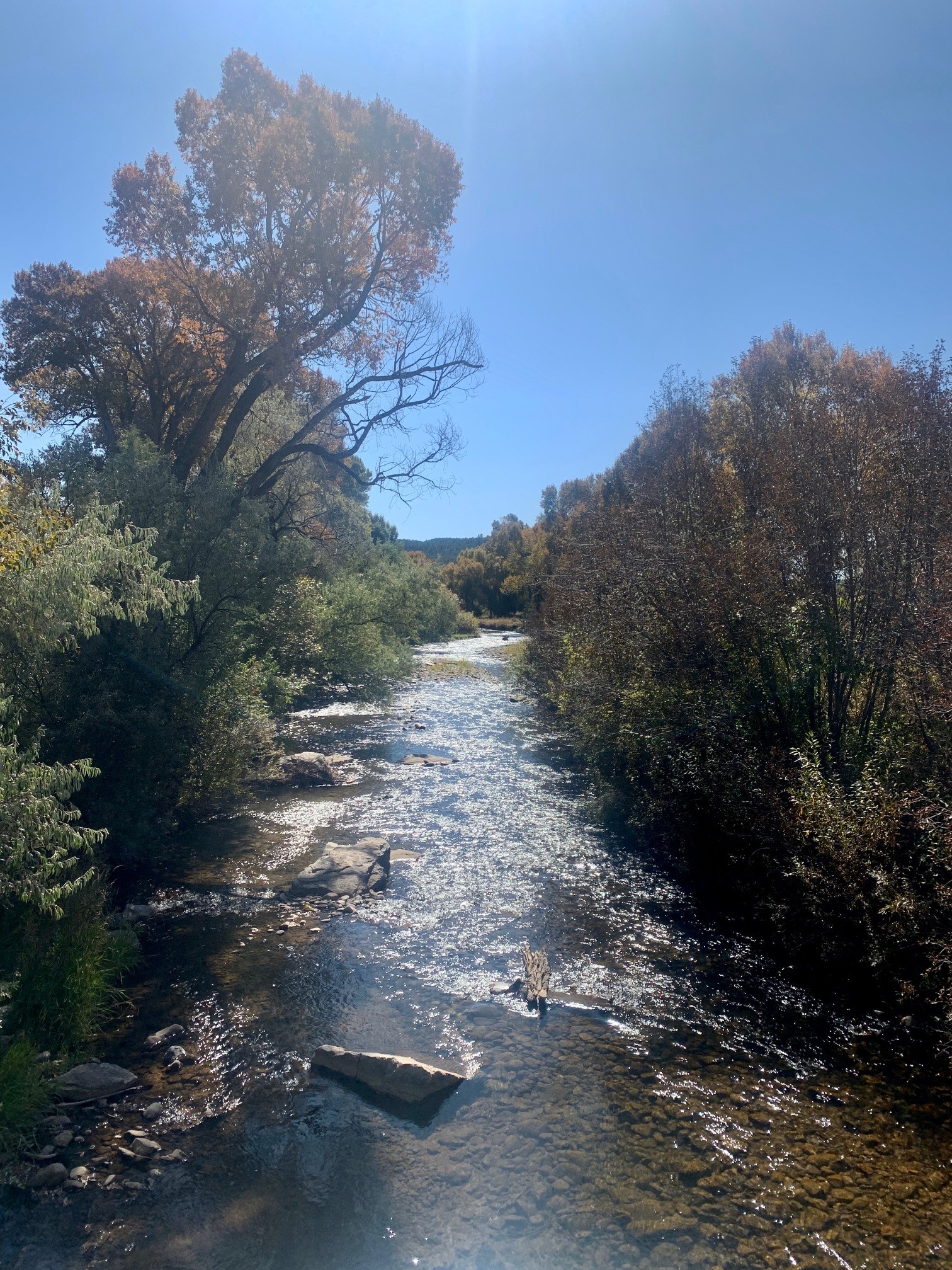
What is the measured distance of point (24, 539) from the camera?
19.6 ft

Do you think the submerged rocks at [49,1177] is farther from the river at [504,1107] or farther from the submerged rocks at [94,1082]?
the submerged rocks at [94,1082]

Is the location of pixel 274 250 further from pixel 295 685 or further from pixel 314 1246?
pixel 314 1246

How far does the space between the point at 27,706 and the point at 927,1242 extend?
29.9 ft

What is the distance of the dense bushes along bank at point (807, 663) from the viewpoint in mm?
7191

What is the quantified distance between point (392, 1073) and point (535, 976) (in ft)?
7.36

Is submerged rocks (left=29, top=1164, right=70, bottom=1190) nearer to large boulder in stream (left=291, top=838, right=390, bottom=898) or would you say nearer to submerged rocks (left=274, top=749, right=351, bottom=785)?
large boulder in stream (left=291, top=838, right=390, bottom=898)

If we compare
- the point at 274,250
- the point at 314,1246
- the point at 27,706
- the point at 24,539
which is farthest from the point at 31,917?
the point at 274,250

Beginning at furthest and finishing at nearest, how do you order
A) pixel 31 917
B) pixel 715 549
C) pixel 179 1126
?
1. pixel 715 549
2. pixel 31 917
3. pixel 179 1126

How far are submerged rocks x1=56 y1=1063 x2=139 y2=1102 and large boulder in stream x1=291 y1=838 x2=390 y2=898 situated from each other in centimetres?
406

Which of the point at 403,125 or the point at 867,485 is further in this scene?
the point at 403,125

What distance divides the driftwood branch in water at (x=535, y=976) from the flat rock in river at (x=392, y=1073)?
1.49 m

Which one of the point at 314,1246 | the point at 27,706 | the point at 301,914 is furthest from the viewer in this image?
the point at 301,914

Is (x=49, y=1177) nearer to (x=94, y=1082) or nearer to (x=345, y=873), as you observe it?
(x=94, y=1082)

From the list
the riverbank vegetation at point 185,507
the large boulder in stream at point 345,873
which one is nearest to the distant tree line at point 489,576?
the riverbank vegetation at point 185,507
